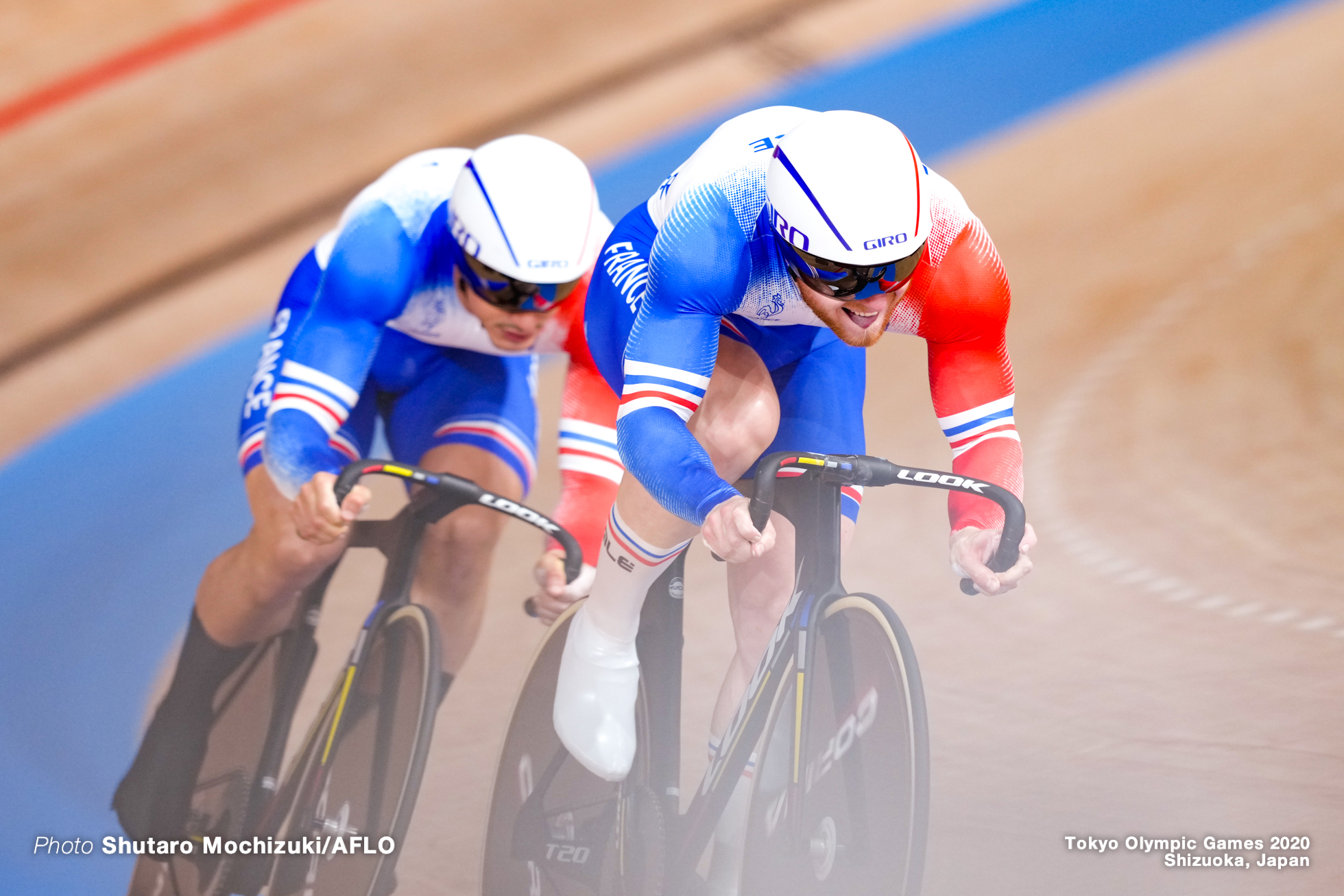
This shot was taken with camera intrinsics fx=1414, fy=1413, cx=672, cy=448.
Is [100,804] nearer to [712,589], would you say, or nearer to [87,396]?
[712,589]

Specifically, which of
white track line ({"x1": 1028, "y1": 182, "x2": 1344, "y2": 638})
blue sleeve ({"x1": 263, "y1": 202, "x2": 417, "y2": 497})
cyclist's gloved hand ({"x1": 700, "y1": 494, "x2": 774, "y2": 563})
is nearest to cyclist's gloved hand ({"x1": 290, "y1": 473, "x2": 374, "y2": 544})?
blue sleeve ({"x1": 263, "y1": 202, "x2": 417, "y2": 497})

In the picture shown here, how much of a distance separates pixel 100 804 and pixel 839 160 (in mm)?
2364

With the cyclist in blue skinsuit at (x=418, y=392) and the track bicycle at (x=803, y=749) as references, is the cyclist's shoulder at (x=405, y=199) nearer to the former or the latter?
the cyclist in blue skinsuit at (x=418, y=392)

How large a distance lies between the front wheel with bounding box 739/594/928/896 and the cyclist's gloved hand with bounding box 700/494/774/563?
0.98 ft

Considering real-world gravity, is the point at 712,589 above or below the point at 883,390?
below

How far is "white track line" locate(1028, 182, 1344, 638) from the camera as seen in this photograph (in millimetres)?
3715

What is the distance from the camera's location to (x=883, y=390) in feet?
16.8

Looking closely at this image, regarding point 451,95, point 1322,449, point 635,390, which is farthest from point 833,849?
point 451,95

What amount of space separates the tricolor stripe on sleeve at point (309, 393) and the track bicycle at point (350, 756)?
24 cm

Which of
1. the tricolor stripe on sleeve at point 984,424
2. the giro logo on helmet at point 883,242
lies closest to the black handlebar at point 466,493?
the tricolor stripe on sleeve at point 984,424

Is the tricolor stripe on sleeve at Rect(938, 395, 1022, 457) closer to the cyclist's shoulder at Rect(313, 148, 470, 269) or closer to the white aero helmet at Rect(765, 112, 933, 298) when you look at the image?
the white aero helmet at Rect(765, 112, 933, 298)

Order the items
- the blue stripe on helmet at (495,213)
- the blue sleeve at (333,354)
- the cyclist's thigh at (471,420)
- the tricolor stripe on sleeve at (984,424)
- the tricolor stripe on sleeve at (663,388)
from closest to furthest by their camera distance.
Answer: the tricolor stripe on sleeve at (663,388) < the tricolor stripe on sleeve at (984,424) < the blue stripe on helmet at (495,213) < the blue sleeve at (333,354) < the cyclist's thigh at (471,420)

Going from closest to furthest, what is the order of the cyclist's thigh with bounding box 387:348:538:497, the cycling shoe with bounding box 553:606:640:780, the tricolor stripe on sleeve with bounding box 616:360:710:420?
the tricolor stripe on sleeve with bounding box 616:360:710:420 < the cycling shoe with bounding box 553:606:640:780 < the cyclist's thigh with bounding box 387:348:538:497

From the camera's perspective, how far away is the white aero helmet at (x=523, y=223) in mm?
2580
